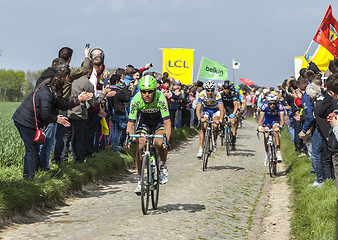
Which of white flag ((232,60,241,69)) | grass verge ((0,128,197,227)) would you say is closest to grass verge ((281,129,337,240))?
grass verge ((0,128,197,227))

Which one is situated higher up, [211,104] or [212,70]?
[212,70]

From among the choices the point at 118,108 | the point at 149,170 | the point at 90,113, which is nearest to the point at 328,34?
the point at 118,108

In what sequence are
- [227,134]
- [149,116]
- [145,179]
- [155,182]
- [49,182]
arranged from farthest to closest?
1. [227,134]
2. [49,182]
3. [149,116]
4. [155,182]
5. [145,179]

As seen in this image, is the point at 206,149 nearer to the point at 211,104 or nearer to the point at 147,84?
the point at 211,104

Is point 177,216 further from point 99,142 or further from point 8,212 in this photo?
point 99,142

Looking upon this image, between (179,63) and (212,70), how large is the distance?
8554mm

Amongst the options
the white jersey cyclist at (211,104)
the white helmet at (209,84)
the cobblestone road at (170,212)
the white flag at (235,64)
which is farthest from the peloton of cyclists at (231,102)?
the white flag at (235,64)

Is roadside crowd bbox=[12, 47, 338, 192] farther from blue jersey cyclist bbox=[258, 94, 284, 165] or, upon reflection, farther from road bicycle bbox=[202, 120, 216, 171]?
road bicycle bbox=[202, 120, 216, 171]

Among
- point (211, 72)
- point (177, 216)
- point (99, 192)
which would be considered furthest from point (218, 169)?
point (211, 72)

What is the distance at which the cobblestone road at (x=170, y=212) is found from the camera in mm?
7031

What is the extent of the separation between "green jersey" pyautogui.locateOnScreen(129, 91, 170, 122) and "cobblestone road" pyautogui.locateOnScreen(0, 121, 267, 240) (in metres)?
1.56

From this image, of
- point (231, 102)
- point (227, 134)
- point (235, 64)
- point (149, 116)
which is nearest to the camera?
point (149, 116)

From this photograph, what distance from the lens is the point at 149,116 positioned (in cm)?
895

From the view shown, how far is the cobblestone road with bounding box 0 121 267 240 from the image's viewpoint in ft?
23.1
